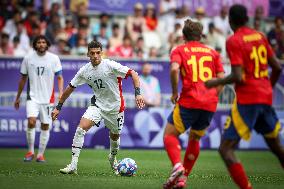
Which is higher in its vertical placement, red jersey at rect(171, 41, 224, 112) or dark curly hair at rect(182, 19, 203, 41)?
dark curly hair at rect(182, 19, 203, 41)

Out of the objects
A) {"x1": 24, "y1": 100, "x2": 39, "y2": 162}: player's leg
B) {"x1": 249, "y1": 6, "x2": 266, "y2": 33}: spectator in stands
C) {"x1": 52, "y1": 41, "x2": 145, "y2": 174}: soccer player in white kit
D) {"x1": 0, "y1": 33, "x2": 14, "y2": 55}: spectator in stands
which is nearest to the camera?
{"x1": 52, "y1": 41, "x2": 145, "y2": 174}: soccer player in white kit

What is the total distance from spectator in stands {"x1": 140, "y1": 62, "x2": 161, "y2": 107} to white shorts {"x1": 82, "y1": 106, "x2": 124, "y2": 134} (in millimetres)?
8664

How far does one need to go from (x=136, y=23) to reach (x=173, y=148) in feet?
49.3

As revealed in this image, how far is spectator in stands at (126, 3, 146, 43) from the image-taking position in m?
25.8

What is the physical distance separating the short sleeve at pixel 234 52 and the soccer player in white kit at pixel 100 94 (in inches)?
150

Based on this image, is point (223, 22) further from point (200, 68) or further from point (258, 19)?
point (200, 68)

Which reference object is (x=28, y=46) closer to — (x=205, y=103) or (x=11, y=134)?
(x=11, y=134)

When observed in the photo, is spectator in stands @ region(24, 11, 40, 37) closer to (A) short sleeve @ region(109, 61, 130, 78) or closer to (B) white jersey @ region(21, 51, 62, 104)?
(B) white jersey @ region(21, 51, 62, 104)

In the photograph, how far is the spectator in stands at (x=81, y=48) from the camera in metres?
24.0

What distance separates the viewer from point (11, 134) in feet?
72.8

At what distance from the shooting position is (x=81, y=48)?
2411cm

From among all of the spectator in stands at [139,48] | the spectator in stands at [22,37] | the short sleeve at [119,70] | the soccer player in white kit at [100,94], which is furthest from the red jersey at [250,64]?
the spectator in stands at [22,37]

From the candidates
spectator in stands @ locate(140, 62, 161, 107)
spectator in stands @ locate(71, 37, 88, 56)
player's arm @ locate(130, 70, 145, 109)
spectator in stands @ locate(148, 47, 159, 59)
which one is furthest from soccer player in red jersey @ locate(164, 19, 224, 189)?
spectator in stands @ locate(148, 47, 159, 59)

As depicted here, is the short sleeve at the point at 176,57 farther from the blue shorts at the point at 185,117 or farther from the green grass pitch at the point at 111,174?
the green grass pitch at the point at 111,174
